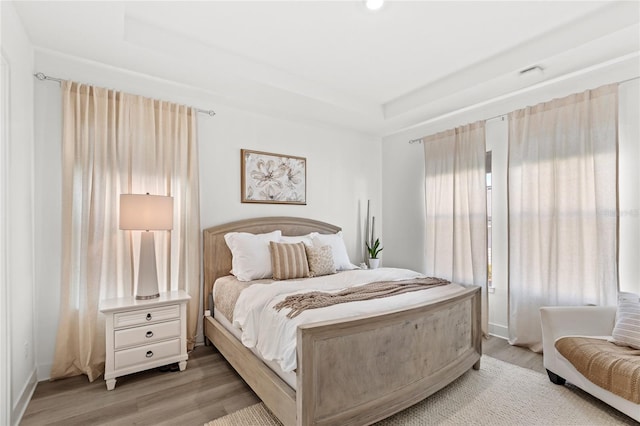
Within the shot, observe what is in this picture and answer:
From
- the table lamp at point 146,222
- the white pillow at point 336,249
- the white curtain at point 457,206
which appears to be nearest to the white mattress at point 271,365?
the table lamp at point 146,222

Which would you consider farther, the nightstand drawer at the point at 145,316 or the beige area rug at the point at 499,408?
the nightstand drawer at the point at 145,316

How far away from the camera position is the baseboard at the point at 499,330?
3.38 meters

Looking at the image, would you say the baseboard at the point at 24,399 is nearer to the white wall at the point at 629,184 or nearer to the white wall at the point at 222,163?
the white wall at the point at 222,163

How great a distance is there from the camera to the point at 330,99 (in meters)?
3.61

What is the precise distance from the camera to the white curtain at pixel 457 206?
350 centimetres

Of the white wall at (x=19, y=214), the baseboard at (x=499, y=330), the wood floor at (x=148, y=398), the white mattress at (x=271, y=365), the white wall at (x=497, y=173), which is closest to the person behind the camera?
the white mattress at (x=271, y=365)

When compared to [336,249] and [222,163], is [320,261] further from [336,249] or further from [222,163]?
[222,163]

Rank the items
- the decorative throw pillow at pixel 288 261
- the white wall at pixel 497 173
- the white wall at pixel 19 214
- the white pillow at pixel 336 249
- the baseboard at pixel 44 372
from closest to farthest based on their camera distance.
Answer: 1. the white wall at pixel 19 214
2. the baseboard at pixel 44 372
3. the white wall at pixel 497 173
4. the decorative throw pillow at pixel 288 261
5. the white pillow at pixel 336 249

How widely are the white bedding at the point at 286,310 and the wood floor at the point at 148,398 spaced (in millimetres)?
473

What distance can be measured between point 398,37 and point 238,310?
2637 mm

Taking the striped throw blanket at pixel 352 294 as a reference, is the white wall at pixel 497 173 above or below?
above

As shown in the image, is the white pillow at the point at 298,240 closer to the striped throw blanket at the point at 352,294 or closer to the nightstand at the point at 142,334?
the striped throw blanket at the point at 352,294

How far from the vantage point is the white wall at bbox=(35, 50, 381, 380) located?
2.54m

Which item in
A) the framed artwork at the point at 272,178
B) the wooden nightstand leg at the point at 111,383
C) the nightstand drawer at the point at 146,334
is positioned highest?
the framed artwork at the point at 272,178
